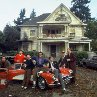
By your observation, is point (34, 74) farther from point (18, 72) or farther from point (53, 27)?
point (53, 27)

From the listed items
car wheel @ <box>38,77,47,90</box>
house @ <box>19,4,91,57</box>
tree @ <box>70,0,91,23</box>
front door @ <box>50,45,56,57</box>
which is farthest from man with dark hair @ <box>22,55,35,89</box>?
tree @ <box>70,0,91,23</box>

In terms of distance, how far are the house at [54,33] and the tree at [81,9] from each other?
3121 cm

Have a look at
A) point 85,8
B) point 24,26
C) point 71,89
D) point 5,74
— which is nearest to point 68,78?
point 71,89

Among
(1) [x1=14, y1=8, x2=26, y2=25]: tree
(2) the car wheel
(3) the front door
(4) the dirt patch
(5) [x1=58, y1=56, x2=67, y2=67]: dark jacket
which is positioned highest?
(1) [x1=14, y1=8, x2=26, y2=25]: tree

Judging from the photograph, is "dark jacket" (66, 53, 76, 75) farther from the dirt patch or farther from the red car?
the dirt patch

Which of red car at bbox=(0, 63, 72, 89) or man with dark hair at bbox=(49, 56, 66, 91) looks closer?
man with dark hair at bbox=(49, 56, 66, 91)

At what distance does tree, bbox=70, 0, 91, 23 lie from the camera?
77812 mm

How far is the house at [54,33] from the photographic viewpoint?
44.8 meters

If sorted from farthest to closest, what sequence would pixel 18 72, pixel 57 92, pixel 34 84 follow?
pixel 18 72
pixel 34 84
pixel 57 92

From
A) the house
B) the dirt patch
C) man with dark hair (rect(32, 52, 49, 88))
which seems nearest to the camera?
the dirt patch

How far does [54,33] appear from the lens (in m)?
47.2

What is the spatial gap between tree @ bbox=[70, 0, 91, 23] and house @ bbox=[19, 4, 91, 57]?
102 ft

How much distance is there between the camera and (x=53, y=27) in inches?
1850

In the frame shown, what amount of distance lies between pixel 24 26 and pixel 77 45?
966 centimetres
